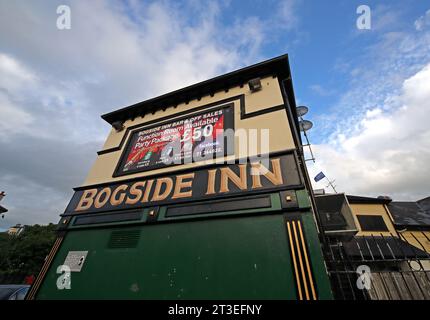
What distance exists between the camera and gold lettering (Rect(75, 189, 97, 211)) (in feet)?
17.1

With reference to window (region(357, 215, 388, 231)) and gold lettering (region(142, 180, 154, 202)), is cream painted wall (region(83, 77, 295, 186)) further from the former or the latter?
window (region(357, 215, 388, 231))

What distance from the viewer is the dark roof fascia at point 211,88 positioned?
581 cm

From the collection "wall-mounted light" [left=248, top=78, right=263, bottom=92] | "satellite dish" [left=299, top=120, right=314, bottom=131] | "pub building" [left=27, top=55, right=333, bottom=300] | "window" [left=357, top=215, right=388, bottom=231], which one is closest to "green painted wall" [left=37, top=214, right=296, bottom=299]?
"pub building" [left=27, top=55, right=333, bottom=300]

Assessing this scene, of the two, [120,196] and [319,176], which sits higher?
[319,176]

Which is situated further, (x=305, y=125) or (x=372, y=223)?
(x=372, y=223)

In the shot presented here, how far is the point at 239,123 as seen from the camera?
17.0ft

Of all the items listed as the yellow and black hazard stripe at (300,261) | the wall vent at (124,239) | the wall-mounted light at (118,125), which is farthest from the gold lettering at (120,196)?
the yellow and black hazard stripe at (300,261)

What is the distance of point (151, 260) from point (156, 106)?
5.65 metres

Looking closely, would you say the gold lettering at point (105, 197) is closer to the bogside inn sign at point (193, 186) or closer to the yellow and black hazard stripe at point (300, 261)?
the bogside inn sign at point (193, 186)

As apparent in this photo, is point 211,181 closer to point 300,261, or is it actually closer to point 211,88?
point 300,261

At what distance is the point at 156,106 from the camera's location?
7211mm

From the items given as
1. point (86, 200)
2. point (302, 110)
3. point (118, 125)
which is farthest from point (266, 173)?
point (118, 125)

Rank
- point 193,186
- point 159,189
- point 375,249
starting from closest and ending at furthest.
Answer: point 193,186
point 159,189
point 375,249

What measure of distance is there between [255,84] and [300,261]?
4.87 m
